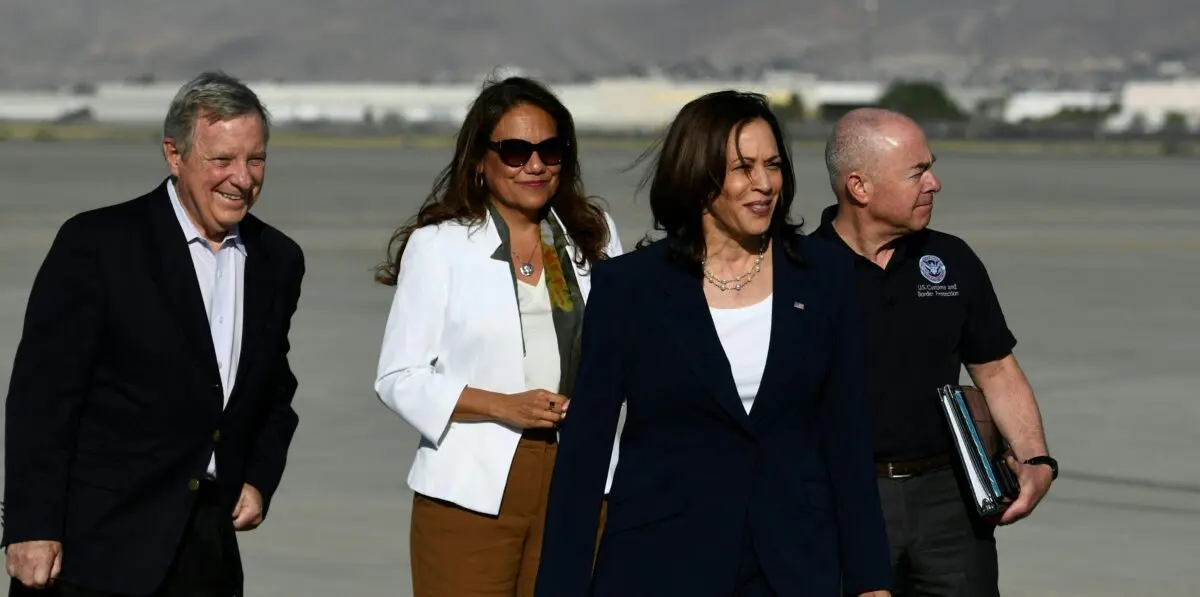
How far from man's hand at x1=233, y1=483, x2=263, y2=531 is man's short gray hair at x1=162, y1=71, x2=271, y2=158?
828mm

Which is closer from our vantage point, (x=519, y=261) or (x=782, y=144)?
(x=782, y=144)

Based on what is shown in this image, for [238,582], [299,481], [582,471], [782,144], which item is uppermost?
[782,144]

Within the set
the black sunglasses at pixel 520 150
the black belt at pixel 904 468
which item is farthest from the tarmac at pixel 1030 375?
the black belt at pixel 904 468

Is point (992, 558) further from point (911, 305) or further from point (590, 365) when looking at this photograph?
point (590, 365)

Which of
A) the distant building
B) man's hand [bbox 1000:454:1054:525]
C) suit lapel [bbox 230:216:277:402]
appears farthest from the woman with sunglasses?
the distant building

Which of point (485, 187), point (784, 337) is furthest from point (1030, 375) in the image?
Result: point (784, 337)

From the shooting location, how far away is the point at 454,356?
194 inches

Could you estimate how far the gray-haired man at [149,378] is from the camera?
432cm

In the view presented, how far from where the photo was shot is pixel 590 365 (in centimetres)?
409

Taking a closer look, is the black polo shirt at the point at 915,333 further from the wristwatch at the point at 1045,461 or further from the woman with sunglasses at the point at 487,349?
the woman with sunglasses at the point at 487,349

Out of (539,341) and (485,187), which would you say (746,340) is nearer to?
(539,341)

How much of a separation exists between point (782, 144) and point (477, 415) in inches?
45.0

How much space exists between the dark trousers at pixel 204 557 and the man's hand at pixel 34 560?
10 centimetres

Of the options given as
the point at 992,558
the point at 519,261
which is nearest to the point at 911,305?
the point at 992,558
